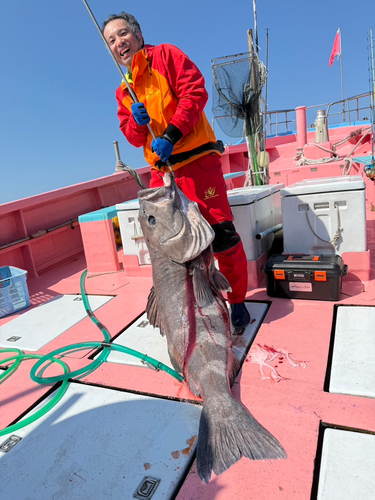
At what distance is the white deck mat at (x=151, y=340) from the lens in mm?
2639

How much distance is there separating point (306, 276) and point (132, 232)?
232 cm

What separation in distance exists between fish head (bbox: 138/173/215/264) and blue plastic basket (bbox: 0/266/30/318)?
7.75 ft

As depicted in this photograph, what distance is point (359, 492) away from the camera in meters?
1.43

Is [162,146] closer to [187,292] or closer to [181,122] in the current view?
[181,122]

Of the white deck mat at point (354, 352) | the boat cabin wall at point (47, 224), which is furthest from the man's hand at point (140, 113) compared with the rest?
the boat cabin wall at point (47, 224)

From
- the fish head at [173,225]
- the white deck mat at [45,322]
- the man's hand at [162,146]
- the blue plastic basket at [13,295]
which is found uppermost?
the man's hand at [162,146]

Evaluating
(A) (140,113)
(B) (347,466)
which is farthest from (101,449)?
(A) (140,113)

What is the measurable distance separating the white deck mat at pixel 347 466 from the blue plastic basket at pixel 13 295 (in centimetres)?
354

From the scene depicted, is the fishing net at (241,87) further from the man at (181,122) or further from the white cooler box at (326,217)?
the man at (181,122)

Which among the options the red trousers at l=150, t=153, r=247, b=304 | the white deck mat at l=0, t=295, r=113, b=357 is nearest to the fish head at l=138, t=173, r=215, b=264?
the red trousers at l=150, t=153, r=247, b=304

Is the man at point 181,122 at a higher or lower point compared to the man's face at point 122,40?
lower

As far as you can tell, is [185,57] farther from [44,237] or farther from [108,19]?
[44,237]

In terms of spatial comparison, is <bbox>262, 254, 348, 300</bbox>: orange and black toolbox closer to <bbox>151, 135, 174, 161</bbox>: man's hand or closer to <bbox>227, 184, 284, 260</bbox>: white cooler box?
<bbox>227, 184, 284, 260</bbox>: white cooler box

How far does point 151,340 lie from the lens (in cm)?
294
